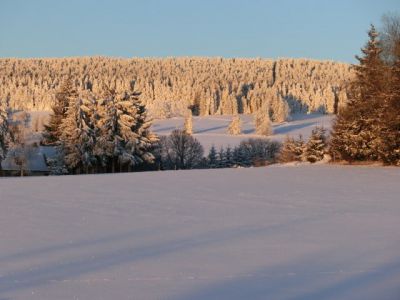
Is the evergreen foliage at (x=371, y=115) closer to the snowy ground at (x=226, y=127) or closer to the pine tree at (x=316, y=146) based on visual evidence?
the pine tree at (x=316, y=146)

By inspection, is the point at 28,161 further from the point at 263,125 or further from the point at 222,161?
the point at 263,125

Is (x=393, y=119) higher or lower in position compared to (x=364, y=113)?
lower

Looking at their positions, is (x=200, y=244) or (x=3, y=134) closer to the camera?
(x=200, y=244)

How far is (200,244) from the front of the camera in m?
9.07

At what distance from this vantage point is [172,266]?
7.61 meters

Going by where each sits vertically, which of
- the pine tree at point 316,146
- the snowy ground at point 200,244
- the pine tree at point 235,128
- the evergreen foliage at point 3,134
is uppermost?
the pine tree at point 235,128

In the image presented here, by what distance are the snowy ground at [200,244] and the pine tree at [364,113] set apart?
11.7 meters

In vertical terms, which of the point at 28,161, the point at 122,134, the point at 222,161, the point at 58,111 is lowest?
the point at 222,161

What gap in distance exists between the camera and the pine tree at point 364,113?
2812 centimetres

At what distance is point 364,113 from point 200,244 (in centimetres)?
2205

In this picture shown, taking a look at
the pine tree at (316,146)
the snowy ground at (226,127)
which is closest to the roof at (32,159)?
the pine tree at (316,146)

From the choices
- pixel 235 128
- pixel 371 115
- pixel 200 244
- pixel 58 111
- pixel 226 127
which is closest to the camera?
pixel 200 244

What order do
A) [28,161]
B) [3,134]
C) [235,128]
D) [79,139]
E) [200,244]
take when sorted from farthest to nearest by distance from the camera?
[235,128]
[3,134]
[28,161]
[79,139]
[200,244]

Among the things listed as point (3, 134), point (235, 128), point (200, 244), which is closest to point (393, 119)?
point (200, 244)
